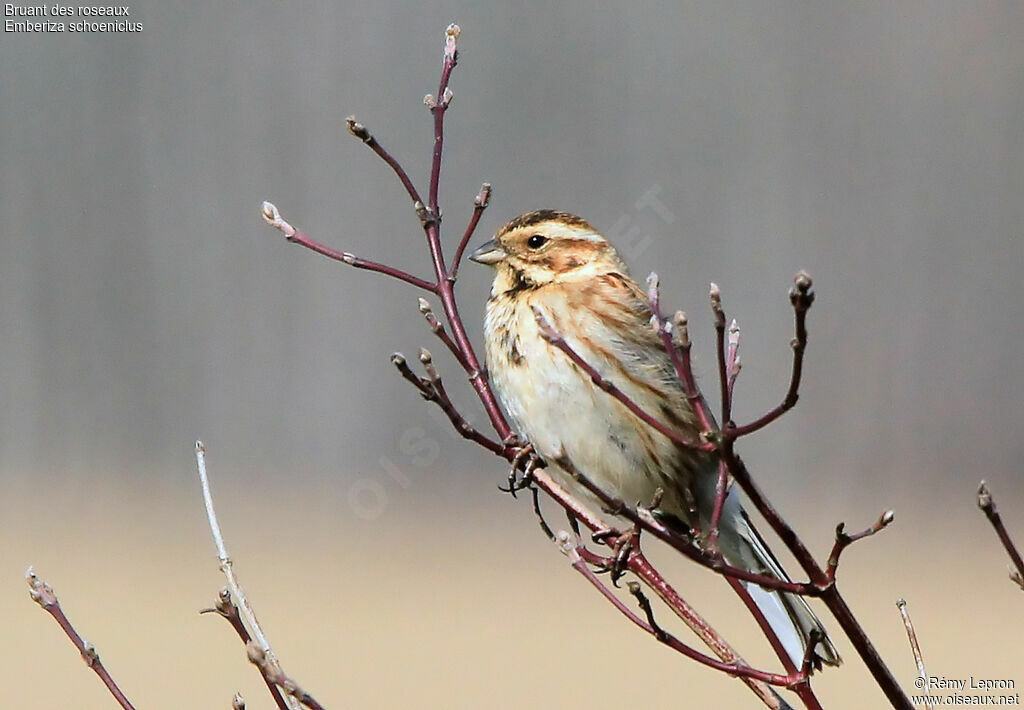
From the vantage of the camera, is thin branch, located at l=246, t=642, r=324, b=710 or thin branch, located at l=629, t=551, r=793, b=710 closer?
thin branch, located at l=246, t=642, r=324, b=710

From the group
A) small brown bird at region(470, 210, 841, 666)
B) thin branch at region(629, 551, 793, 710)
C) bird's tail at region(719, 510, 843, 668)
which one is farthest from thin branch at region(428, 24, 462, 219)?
bird's tail at region(719, 510, 843, 668)

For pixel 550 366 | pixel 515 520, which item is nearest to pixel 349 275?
pixel 515 520

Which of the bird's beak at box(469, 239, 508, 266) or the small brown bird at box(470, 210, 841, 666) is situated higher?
the bird's beak at box(469, 239, 508, 266)

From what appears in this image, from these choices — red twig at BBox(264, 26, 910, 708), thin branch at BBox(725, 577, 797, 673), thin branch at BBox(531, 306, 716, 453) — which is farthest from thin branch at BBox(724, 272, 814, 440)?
thin branch at BBox(725, 577, 797, 673)

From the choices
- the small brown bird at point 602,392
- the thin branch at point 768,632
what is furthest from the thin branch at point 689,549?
the small brown bird at point 602,392

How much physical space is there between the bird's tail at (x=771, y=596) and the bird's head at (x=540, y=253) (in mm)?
876

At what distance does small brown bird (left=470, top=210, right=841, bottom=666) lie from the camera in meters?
3.70

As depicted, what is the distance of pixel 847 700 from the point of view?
264 inches

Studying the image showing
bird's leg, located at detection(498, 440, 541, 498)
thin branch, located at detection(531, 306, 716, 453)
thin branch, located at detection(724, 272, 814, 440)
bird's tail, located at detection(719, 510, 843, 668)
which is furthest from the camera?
bird's tail, located at detection(719, 510, 843, 668)

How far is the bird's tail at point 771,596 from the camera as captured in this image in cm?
345

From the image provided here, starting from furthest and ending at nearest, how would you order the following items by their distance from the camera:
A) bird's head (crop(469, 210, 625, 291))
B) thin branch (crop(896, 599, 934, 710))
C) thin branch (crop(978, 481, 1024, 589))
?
bird's head (crop(469, 210, 625, 291)) → thin branch (crop(896, 599, 934, 710)) → thin branch (crop(978, 481, 1024, 589))

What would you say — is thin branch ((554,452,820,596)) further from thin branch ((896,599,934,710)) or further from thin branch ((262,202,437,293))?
thin branch ((262,202,437,293))

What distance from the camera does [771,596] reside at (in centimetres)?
353

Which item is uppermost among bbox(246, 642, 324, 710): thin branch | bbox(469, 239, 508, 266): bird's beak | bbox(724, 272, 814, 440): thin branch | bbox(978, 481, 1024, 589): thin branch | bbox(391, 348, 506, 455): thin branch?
Answer: bbox(469, 239, 508, 266): bird's beak
